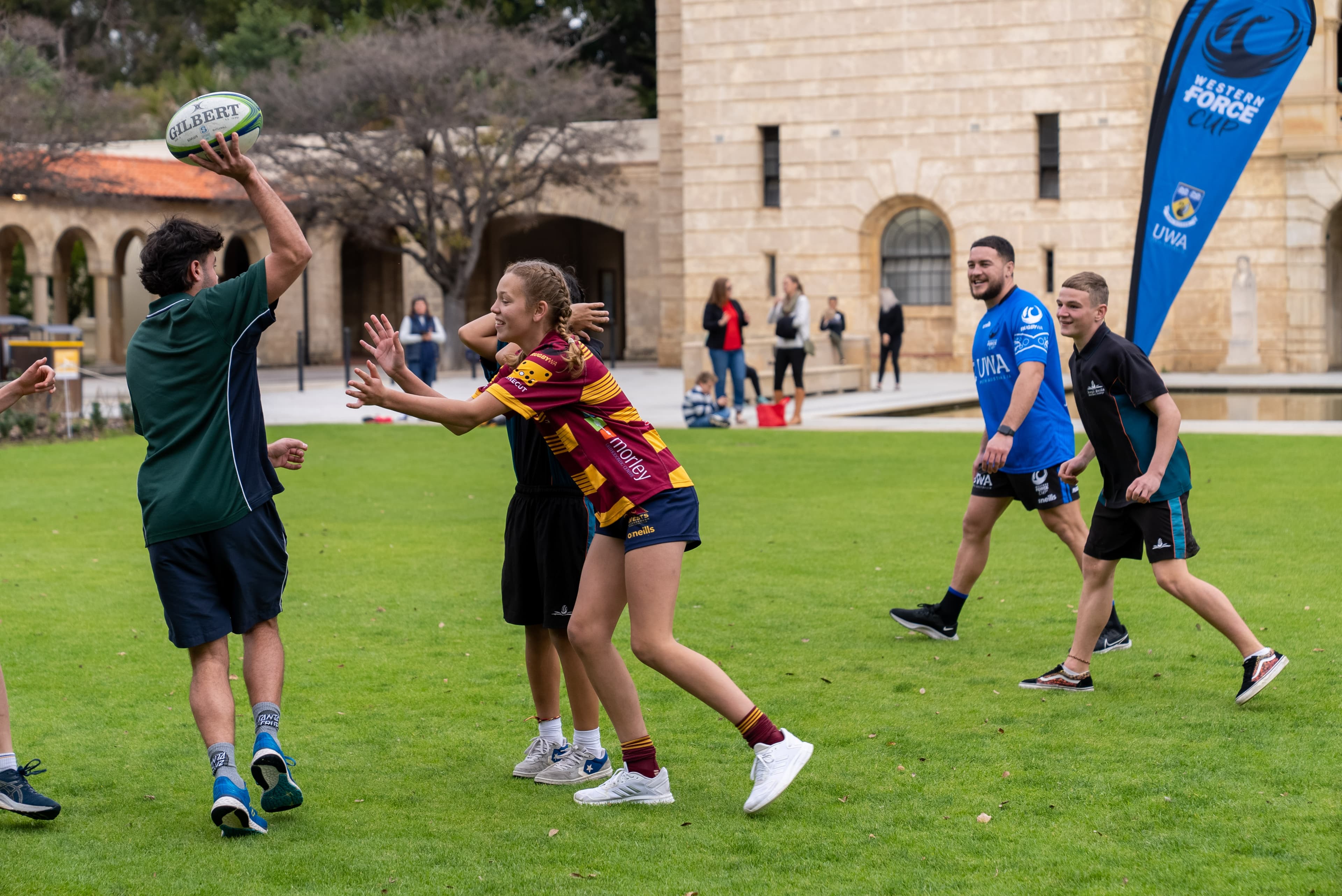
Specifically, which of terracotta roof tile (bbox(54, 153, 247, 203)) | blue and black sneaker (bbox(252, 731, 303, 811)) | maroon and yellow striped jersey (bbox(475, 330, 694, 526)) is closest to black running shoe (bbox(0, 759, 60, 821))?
blue and black sneaker (bbox(252, 731, 303, 811))

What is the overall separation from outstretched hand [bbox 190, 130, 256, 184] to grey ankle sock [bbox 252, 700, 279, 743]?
5.31 ft

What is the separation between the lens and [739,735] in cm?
589

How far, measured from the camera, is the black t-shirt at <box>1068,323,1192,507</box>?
6.25 meters

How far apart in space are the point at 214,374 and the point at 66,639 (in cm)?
347

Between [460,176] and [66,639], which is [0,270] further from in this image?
[66,639]

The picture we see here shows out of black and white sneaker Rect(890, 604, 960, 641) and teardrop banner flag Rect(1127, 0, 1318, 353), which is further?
teardrop banner flag Rect(1127, 0, 1318, 353)

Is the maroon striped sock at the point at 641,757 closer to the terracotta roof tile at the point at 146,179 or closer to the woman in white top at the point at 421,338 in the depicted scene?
the woman in white top at the point at 421,338

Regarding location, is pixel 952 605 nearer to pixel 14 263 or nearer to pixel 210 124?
pixel 210 124

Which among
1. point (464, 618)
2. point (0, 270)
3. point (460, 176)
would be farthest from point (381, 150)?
point (464, 618)

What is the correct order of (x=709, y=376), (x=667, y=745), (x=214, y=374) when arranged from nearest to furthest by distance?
(x=214, y=374)
(x=667, y=745)
(x=709, y=376)

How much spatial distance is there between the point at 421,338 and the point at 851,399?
7200 millimetres

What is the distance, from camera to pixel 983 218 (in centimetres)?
3225

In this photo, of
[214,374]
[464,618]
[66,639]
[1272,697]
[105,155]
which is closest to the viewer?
[214,374]

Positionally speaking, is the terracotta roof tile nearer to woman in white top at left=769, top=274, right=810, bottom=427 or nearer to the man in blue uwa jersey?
woman in white top at left=769, top=274, right=810, bottom=427
